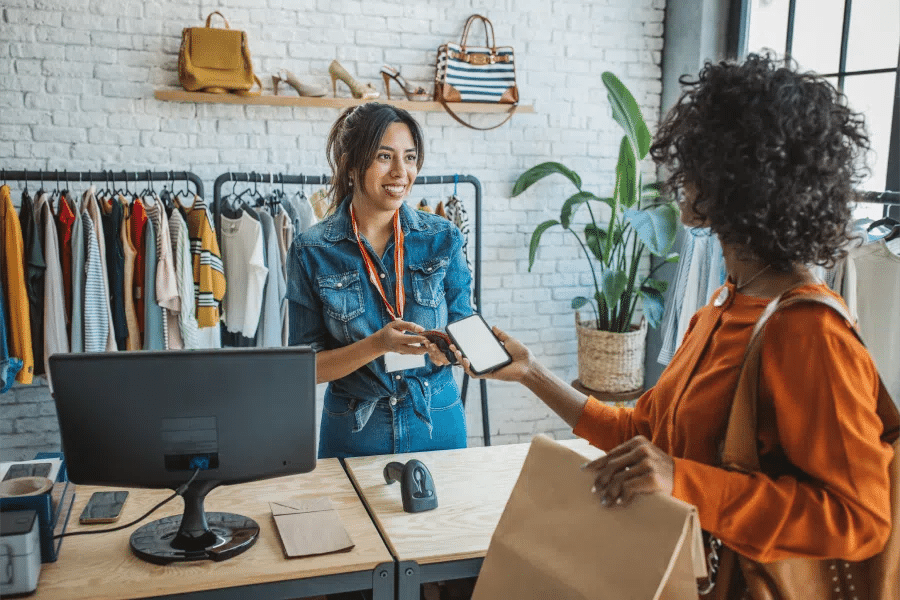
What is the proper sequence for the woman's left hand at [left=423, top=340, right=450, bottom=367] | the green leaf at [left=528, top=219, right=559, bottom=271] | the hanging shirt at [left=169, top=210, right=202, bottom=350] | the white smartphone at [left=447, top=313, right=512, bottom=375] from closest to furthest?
the white smartphone at [left=447, top=313, right=512, bottom=375] < the woman's left hand at [left=423, top=340, right=450, bottom=367] < the hanging shirt at [left=169, top=210, right=202, bottom=350] < the green leaf at [left=528, top=219, right=559, bottom=271]

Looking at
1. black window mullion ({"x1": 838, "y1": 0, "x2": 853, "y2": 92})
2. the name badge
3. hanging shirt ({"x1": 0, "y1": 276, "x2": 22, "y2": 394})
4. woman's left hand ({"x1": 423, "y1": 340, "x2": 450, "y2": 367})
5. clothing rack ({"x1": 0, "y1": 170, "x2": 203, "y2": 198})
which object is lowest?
hanging shirt ({"x1": 0, "y1": 276, "x2": 22, "y2": 394})

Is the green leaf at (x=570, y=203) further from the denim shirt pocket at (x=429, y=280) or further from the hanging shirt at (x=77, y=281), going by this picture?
the hanging shirt at (x=77, y=281)

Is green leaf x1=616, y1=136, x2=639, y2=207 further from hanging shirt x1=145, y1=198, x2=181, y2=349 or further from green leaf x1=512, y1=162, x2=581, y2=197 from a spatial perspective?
hanging shirt x1=145, y1=198, x2=181, y2=349

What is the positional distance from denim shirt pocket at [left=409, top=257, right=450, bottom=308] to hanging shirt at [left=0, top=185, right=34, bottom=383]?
6.65 ft

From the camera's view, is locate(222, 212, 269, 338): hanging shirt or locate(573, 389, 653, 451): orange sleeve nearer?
locate(573, 389, 653, 451): orange sleeve

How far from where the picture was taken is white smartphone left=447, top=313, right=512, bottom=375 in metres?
1.88

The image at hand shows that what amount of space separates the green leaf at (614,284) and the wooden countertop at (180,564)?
8.37 feet

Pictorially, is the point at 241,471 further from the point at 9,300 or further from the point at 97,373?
the point at 9,300

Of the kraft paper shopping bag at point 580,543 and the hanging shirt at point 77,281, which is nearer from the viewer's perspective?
the kraft paper shopping bag at point 580,543

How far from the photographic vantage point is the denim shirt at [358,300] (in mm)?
2195

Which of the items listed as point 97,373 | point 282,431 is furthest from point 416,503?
point 97,373

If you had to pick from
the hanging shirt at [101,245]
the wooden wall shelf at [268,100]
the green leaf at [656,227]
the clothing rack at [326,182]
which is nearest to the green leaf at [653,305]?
the green leaf at [656,227]

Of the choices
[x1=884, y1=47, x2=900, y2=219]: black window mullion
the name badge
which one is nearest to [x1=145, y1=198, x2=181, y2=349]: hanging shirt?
the name badge

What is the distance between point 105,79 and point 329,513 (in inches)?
115
